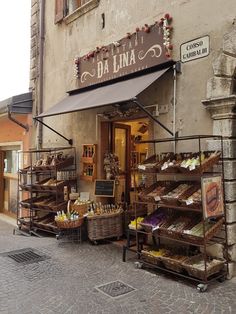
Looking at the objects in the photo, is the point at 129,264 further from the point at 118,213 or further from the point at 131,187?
the point at 131,187

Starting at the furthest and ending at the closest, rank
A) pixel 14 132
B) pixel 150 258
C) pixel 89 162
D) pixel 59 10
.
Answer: pixel 14 132 < pixel 59 10 < pixel 89 162 < pixel 150 258

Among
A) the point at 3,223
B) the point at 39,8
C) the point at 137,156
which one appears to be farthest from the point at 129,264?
the point at 39,8

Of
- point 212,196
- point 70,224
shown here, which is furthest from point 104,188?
point 212,196

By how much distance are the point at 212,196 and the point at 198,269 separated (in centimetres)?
92

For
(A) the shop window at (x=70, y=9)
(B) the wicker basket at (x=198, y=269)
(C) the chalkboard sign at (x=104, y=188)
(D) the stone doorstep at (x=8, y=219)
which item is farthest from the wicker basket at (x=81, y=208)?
(A) the shop window at (x=70, y=9)

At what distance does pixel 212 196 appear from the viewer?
433 cm

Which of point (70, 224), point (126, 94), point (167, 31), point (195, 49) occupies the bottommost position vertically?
point (70, 224)

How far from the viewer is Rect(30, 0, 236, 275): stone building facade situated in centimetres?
463

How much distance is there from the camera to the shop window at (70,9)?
24.7 ft

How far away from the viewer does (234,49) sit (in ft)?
14.9

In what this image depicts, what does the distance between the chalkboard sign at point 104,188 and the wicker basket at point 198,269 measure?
101 inches

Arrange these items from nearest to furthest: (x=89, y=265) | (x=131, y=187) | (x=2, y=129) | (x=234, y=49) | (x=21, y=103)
A: (x=234, y=49) → (x=89, y=265) → (x=131, y=187) → (x=21, y=103) → (x=2, y=129)

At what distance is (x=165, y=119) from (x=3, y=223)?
5926mm

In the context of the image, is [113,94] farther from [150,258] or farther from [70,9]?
[70,9]
